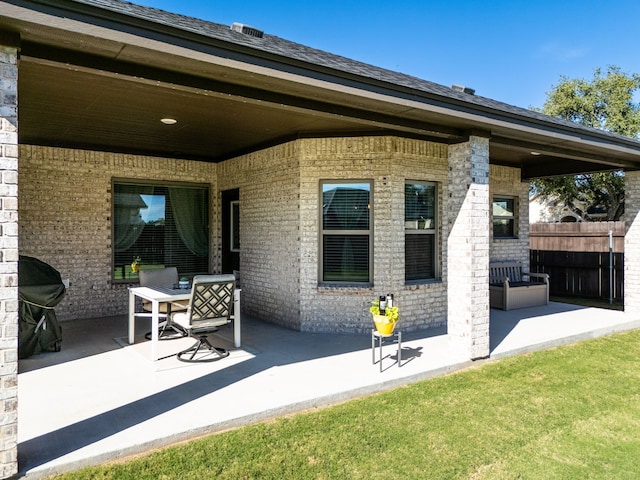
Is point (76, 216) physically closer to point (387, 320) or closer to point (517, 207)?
point (387, 320)

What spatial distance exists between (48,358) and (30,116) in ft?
9.92

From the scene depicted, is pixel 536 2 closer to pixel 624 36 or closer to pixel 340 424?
pixel 624 36

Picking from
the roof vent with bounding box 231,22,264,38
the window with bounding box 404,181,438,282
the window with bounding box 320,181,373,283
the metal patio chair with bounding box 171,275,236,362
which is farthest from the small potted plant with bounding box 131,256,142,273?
the roof vent with bounding box 231,22,264,38

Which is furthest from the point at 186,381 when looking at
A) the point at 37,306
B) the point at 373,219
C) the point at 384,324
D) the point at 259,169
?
the point at 259,169

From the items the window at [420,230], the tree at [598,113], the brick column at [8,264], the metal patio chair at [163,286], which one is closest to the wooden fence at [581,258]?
the tree at [598,113]

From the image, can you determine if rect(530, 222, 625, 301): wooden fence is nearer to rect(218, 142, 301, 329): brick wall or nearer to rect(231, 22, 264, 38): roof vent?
rect(218, 142, 301, 329): brick wall

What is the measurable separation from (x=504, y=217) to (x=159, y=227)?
7234 millimetres

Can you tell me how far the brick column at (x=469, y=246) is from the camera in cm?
523

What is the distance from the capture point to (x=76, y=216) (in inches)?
302

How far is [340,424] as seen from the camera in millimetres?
3680

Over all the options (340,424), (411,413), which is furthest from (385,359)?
(340,424)

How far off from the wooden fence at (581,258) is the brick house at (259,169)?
2.32 metres

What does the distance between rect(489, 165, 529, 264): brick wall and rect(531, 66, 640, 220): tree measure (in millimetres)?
7286

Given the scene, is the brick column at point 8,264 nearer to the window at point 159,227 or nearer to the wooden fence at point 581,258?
the window at point 159,227
